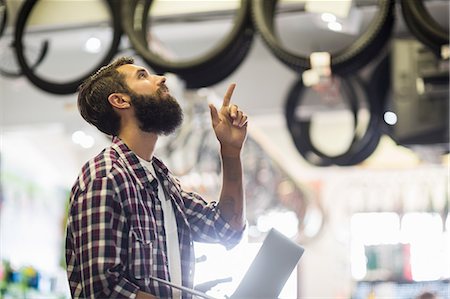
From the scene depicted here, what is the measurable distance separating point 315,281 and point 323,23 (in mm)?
5360

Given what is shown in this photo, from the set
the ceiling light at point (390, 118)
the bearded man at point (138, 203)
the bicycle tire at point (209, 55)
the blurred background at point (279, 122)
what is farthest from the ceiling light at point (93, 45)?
the bearded man at point (138, 203)

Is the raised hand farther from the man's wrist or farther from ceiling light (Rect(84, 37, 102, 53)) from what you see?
ceiling light (Rect(84, 37, 102, 53))

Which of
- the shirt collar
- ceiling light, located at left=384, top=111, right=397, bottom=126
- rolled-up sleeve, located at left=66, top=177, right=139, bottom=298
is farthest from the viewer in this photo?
ceiling light, located at left=384, top=111, right=397, bottom=126

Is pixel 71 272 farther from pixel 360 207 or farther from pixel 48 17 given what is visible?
pixel 360 207

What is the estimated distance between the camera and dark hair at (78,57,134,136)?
5.94 feet

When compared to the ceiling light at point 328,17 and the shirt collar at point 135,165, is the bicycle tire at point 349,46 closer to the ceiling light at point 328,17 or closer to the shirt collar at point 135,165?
the ceiling light at point 328,17

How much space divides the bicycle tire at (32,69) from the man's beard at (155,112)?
1.77m

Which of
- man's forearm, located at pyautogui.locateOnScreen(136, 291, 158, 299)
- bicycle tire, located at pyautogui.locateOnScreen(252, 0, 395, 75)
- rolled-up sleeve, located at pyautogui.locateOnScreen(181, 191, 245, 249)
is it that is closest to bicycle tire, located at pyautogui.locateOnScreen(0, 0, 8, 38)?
bicycle tire, located at pyautogui.locateOnScreen(252, 0, 395, 75)

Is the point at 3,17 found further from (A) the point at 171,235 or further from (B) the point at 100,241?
(B) the point at 100,241

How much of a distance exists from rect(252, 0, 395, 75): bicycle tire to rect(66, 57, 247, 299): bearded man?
143 centimetres

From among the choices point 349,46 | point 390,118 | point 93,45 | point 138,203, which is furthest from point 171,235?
point 390,118

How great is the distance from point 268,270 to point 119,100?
46cm

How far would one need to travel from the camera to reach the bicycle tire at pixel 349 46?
3191mm

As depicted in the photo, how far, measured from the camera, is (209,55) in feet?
11.2
